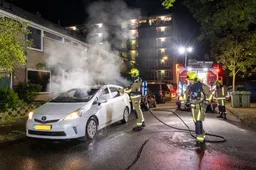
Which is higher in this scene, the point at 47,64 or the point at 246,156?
the point at 47,64

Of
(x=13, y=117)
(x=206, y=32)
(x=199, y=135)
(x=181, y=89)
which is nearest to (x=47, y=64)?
(x=13, y=117)

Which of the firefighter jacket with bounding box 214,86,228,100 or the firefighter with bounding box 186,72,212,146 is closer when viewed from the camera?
the firefighter with bounding box 186,72,212,146

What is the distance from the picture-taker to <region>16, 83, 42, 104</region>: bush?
40.5 ft

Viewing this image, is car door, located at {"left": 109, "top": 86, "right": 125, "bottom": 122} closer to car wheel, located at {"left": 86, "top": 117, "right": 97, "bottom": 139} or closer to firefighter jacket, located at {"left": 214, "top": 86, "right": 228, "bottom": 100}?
car wheel, located at {"left": 86, "top": 117, "right": 97, "bottom": 139}

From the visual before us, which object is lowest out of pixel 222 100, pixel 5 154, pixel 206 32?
pixel 5 154

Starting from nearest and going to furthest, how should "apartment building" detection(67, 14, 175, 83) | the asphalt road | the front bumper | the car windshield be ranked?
the asphalt road < the front bumper < the car windshield < "apartment building" detection(67, 14, 175, 83)

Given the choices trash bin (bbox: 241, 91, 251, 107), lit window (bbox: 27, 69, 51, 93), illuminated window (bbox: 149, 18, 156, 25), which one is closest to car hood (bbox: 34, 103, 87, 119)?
lit window (bbox: 27, 69, 51, 93)

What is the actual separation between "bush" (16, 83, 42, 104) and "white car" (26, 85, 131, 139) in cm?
570

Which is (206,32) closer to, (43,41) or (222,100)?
(222,100)

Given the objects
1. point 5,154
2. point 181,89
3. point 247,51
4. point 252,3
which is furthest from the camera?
point 247,51

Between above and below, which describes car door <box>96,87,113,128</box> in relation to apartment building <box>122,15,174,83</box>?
below

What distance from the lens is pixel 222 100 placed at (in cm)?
1045

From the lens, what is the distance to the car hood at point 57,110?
5.97 m

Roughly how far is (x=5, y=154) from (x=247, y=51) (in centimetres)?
1614
